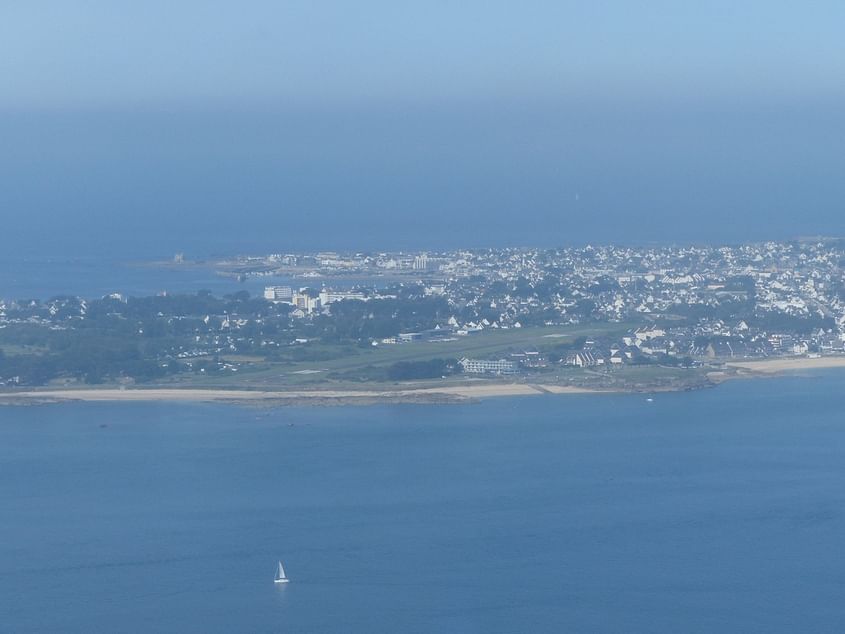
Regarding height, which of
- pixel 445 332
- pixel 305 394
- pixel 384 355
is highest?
pixel 445 332

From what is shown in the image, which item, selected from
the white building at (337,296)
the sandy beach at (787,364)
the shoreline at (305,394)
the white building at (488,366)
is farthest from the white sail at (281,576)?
the white building at (337,296)

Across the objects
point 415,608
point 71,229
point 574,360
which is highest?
point 71,229

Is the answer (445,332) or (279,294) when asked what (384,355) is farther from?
(279,294)

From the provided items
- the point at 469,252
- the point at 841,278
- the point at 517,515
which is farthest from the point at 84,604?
the point at 469,252

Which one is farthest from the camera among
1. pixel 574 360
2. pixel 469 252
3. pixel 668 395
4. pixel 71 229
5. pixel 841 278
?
pixel 71 229

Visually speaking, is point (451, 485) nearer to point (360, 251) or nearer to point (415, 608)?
point (415, 608)

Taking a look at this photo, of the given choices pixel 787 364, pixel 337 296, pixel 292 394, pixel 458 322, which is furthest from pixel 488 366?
pixel 337 296

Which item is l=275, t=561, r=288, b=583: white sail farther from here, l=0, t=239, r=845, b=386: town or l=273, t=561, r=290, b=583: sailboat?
l=0, t=239, r=845, b=386: town
